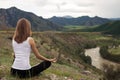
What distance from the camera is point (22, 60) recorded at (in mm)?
12859

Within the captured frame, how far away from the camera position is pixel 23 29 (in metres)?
12.1

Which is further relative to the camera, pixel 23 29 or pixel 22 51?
pixel 22 51

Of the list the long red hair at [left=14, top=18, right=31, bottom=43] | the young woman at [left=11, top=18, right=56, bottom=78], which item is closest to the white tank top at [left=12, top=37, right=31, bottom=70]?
the young woman at [left=11, top=18, right=56, bottom=78]

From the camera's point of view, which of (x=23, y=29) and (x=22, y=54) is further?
(x=22, y=54)

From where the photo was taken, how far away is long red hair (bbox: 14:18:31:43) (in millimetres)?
12109

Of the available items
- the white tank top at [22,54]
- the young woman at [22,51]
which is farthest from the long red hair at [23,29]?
the white tank top at [22,54]

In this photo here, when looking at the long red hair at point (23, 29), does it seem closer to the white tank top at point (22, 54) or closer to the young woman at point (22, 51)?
the young woman at point (22, 51)

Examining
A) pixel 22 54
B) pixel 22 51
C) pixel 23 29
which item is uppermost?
pixel 23 29

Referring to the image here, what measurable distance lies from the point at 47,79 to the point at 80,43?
180950 millimetres

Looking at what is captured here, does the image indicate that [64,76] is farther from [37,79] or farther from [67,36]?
[67,36]

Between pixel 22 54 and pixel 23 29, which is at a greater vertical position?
pixel 23 29

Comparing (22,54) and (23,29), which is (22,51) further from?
(23,29)

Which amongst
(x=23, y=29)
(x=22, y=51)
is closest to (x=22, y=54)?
(x=22, y=51)

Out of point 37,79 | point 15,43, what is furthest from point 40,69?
point 15,43
